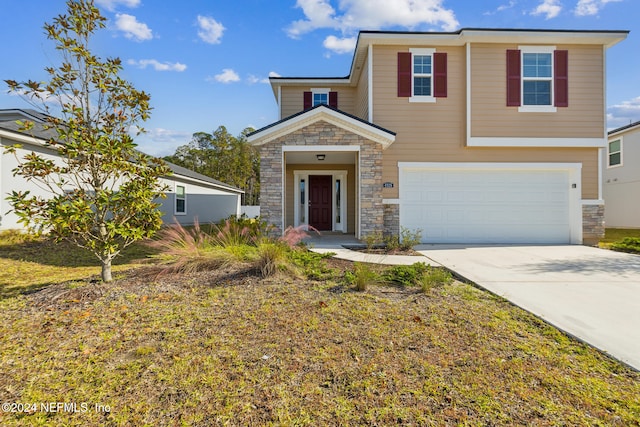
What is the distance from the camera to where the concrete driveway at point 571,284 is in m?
3.21

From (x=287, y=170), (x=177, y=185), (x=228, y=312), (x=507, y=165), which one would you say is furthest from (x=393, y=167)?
(x=177, y=185)

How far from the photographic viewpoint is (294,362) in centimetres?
254

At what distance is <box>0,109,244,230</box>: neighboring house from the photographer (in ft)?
25.7

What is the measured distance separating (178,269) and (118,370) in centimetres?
294

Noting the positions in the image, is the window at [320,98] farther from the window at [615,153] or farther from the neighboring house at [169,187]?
the window at [615,153]

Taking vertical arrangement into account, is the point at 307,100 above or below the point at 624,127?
above

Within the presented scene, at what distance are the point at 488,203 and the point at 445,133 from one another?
2549 mm

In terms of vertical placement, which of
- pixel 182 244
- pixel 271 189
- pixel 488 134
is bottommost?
pixel 182 244

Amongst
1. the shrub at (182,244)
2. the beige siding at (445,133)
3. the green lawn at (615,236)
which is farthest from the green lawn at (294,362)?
the green lawn at (615,236)

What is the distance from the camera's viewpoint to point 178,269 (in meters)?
5.25

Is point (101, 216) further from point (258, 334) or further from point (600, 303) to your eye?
point (600, 303)

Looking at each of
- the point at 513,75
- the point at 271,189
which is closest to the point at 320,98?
the point at 271,189

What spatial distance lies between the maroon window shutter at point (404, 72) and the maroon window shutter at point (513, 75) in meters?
2.96

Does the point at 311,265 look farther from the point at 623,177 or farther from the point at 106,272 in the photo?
the point at 623,177
